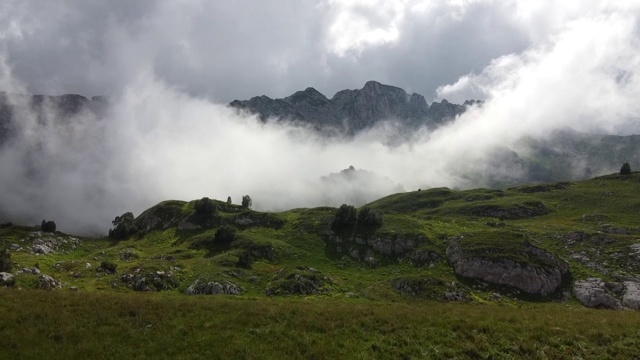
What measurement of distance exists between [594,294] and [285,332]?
56.8m

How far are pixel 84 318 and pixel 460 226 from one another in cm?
9350

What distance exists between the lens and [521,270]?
64750 mm

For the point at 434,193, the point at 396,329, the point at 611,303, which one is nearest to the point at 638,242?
the point at 611,303

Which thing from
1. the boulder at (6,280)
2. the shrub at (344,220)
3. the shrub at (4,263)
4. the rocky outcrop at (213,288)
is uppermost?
the shrub at (344,220)

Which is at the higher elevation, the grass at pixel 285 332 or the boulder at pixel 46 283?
the grass at pixel 285 332

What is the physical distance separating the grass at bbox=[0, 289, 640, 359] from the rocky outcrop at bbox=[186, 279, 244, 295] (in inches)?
1153

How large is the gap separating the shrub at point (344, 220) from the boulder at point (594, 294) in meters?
50.6

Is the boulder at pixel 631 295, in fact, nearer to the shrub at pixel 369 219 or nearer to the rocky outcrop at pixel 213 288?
the shrub at pixel 369 219

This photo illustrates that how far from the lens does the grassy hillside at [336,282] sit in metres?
22.8

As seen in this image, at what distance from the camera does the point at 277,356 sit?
20.5 metres

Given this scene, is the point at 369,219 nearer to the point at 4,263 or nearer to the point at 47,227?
the point at 4,263

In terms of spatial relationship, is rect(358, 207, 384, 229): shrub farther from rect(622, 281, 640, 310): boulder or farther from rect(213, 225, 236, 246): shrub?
rect(622, 281, 640, 310): boulder

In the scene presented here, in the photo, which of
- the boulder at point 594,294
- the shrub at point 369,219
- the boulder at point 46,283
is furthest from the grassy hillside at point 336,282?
the boulder at point 594,294

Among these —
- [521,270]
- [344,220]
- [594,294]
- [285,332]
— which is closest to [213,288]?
[285,332]
